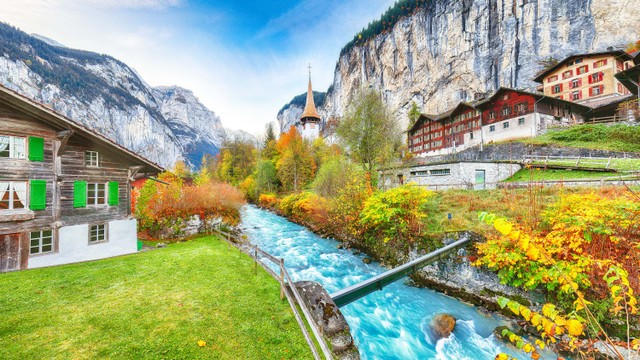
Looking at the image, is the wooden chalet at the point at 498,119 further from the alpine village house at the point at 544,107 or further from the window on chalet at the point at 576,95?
the window on chalet at the point at 576,95

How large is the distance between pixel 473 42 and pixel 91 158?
7110 cm

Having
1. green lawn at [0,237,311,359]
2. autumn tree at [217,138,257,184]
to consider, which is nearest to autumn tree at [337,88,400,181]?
green lawn at [0,237,311,359]

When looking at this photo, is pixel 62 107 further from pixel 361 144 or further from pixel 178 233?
pixel 361 144

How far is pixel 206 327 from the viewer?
622cm

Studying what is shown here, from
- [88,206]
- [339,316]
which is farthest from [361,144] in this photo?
[88,206]

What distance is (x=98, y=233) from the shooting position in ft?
41.0

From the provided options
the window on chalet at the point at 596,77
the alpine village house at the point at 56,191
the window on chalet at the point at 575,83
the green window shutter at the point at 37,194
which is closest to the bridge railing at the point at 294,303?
the alpine village house at the point at 56,191

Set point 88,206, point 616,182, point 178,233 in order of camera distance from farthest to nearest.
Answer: point 178,233
point 616,182
point 88,206

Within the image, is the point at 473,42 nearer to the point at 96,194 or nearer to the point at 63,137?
the point at 63,137

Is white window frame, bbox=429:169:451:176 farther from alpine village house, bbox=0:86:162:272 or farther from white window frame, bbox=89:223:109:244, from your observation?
white window frame, bbox=89:223:109:244

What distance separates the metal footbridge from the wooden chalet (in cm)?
3315

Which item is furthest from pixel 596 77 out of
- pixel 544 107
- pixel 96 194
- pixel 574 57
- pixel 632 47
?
pixel 96 194

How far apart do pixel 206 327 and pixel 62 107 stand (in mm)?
111362

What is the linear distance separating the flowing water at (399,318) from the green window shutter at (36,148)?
1282 centimetres
